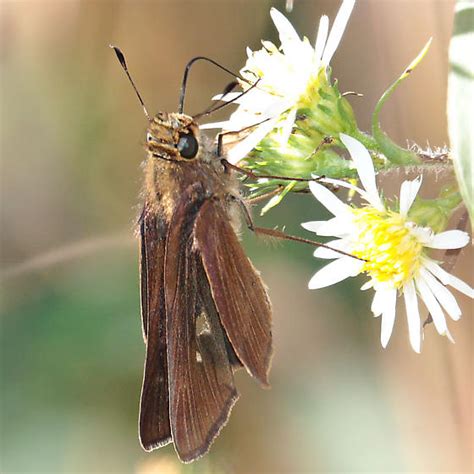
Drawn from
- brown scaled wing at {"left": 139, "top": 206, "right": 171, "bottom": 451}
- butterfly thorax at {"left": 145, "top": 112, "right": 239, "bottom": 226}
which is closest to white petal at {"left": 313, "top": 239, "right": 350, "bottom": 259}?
butterfly thorax at {"left": 145, "top": 112, "right": 239, "bottom": 226}

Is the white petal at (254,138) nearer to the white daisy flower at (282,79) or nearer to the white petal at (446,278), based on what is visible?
the white daisy flower at (282,79)

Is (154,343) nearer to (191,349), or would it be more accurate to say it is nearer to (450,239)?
(191,349)

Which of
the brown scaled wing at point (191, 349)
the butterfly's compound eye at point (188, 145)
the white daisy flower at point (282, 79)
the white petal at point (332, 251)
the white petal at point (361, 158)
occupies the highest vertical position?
the white daisy flower at point (282, 79)

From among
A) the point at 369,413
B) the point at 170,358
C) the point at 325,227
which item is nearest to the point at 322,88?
the point at 325,227

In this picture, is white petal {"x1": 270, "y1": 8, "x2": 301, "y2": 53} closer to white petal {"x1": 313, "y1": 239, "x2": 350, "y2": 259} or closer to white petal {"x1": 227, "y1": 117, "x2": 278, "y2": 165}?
white petal {"x1": 227, "y1": 117, "x2": 278, "y2": 165}

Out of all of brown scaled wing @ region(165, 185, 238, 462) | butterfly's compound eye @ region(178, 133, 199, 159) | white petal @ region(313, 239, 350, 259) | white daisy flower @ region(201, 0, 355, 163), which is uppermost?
white daisy flower @ region(201, 0, 355, 163)

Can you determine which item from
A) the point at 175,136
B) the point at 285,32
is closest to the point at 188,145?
the point at 175,136

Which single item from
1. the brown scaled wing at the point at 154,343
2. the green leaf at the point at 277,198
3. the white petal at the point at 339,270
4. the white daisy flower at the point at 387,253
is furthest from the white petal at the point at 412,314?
the brown scaled wing at the point at 154,343

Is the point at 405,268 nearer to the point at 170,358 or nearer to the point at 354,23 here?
the point at 170,358
